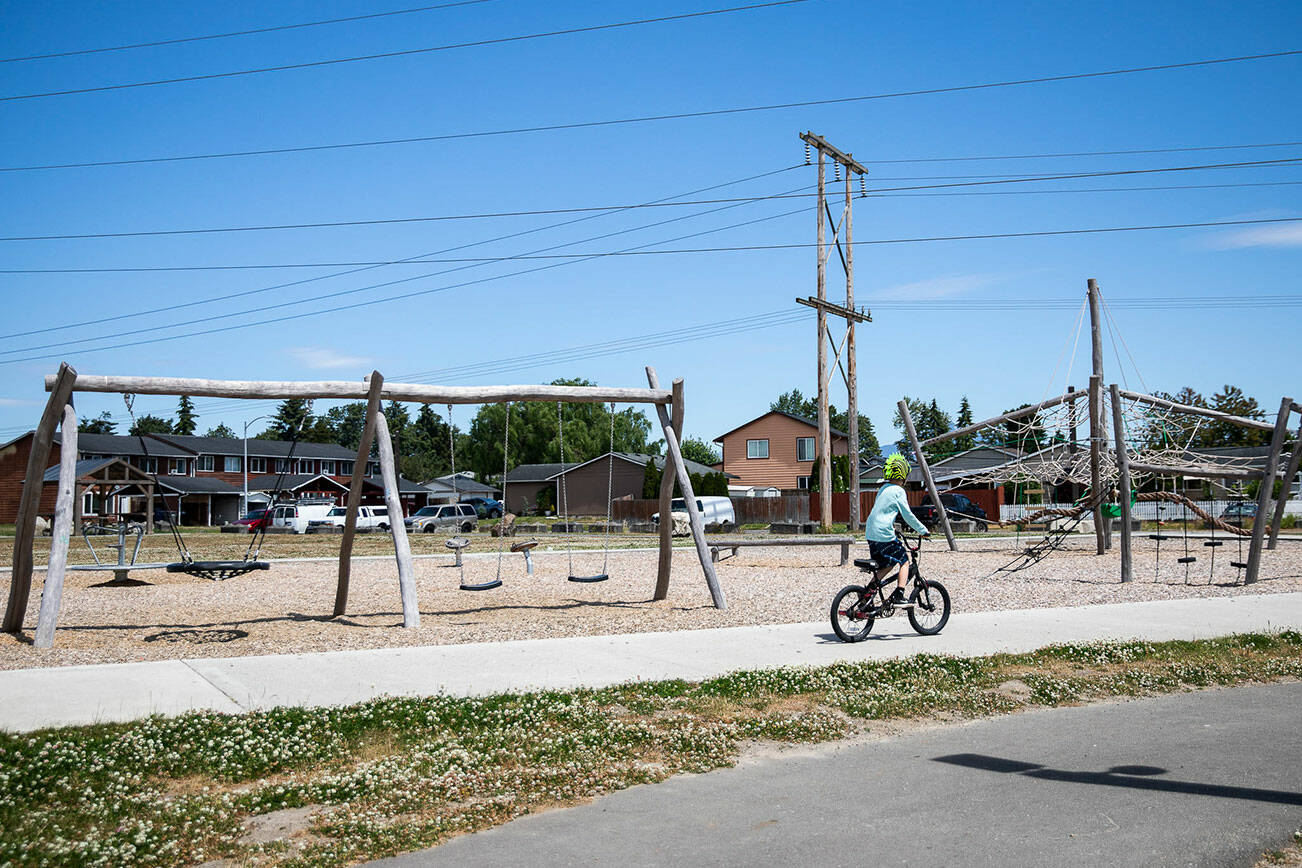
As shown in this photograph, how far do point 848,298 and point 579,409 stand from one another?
58841mm

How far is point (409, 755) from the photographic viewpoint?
622 centimetres

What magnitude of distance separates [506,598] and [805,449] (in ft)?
190

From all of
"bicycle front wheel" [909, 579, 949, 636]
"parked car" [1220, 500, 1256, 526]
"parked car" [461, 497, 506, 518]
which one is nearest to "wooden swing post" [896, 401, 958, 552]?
"parked car" [1220, 500, 1256, 526]

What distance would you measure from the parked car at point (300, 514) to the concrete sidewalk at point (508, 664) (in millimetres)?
48072

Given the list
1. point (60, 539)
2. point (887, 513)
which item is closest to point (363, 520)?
point (60, 539)

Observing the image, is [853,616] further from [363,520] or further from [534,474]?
[534,474]

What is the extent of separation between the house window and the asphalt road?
2559 inches

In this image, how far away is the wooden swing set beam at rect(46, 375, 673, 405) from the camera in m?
11.8

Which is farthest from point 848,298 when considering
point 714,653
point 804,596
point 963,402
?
point 963,402

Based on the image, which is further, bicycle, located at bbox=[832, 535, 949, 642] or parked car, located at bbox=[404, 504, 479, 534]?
parked car, located at bbox=[404, 504, 479, 534]

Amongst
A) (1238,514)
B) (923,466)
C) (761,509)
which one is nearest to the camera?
(923,466)

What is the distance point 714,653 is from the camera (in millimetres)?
10047

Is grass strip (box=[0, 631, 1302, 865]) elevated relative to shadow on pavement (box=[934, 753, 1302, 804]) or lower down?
elevated

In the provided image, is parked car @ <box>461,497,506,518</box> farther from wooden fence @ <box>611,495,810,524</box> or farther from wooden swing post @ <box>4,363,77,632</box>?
wooden swing post @ <box>4,363,77,632</box>
